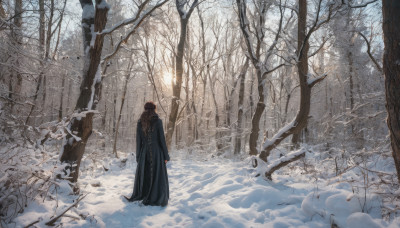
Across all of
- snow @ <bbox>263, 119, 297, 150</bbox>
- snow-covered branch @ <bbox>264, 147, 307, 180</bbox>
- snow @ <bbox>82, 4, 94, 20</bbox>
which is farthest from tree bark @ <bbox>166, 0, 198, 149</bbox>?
snow-covered branch @ <bbox>264, 147, 307, 180</bbox>

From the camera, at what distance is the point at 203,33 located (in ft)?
50.8

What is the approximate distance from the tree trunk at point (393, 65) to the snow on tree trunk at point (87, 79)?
15.1 ft

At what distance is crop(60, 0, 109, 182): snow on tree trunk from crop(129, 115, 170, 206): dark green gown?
1.07 meters

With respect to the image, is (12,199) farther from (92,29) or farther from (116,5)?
(116,5)

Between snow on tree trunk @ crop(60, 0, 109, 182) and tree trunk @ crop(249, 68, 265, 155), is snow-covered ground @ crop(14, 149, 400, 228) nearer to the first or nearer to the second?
snow on tree trunk @ crop(60, 0, 109, 182)

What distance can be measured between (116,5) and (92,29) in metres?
11.5

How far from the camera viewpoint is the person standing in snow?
425 cm

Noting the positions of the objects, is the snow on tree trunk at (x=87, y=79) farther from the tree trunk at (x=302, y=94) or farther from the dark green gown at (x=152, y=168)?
the tree trunk at (x=302, y=94)

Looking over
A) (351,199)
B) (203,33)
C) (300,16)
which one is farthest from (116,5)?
(351,199)

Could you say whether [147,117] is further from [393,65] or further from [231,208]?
[393,65]

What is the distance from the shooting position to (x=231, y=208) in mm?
3635

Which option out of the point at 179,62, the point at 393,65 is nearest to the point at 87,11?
the point at 393,65

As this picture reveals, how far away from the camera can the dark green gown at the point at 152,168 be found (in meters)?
4.22

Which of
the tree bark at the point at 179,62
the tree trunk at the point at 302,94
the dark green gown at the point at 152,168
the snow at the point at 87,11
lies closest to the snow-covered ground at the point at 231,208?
the dark green gown at the point at 152,168
